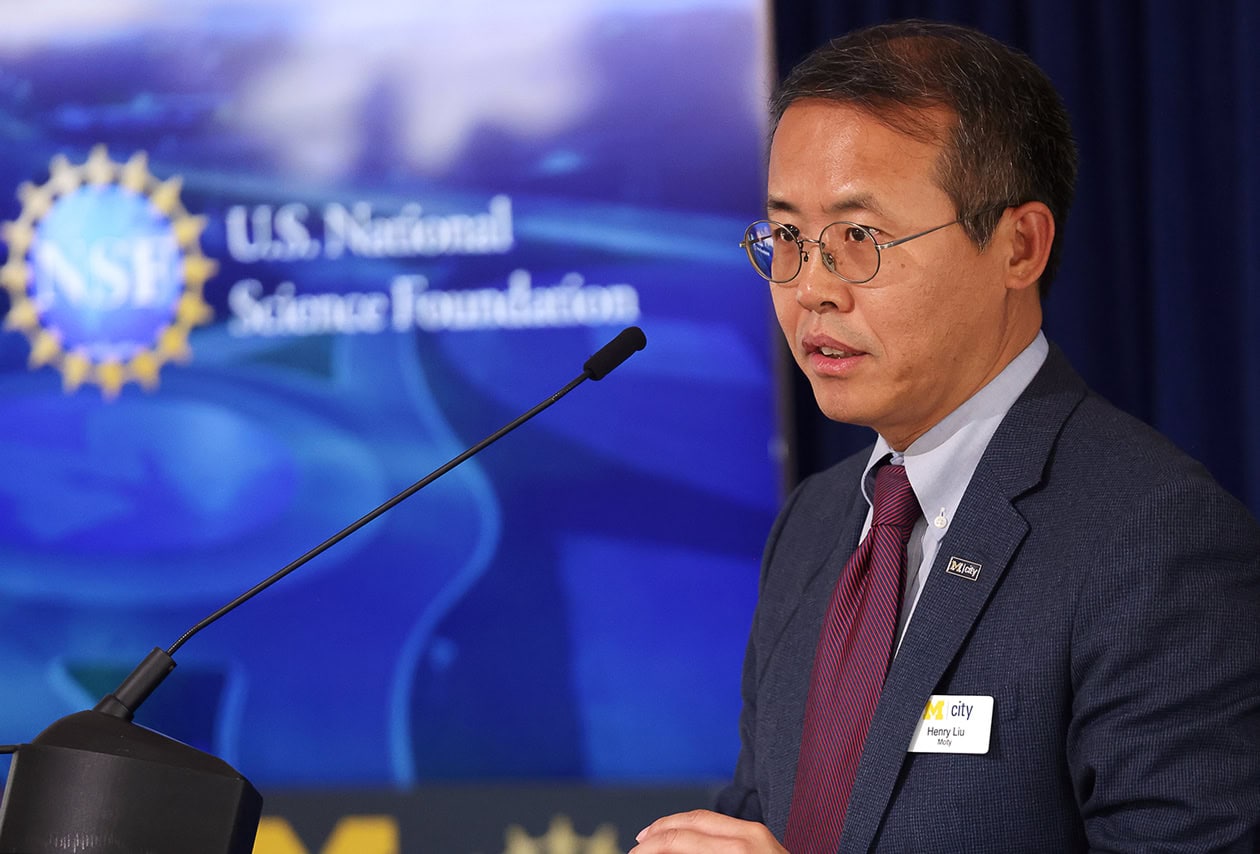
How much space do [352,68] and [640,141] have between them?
673 millimetres

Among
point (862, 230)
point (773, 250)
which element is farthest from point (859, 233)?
point (773, 250)

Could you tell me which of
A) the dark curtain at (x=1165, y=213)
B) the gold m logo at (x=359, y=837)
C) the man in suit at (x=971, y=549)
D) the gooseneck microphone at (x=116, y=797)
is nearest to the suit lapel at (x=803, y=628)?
the man in suit at (x=971, y=549)

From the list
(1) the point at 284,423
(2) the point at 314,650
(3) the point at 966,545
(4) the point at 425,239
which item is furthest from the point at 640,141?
(3) the point at 966,545

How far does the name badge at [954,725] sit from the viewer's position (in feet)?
4.66

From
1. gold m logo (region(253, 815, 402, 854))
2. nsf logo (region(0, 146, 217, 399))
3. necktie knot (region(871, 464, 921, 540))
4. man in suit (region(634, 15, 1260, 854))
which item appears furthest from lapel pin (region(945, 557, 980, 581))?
nsf logo (region(0, 146, 217, 399))

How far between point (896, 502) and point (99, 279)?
2143 mm

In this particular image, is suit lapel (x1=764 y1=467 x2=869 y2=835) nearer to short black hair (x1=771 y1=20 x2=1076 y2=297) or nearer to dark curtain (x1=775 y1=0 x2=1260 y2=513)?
short black hair (x1=771 y1=20 x2=1076 y2=297)

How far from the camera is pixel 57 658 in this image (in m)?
3.07

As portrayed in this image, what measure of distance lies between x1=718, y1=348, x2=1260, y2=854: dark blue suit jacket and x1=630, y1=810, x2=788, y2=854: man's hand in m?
0.17

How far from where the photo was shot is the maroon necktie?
154 cm

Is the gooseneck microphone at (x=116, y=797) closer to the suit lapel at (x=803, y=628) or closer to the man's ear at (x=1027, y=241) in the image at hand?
the suit lapel at (x=803, y=628)

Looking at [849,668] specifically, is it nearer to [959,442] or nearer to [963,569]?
[963,569]

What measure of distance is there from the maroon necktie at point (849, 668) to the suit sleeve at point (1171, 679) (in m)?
0.24

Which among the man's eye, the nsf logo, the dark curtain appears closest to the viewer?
the man's eye
